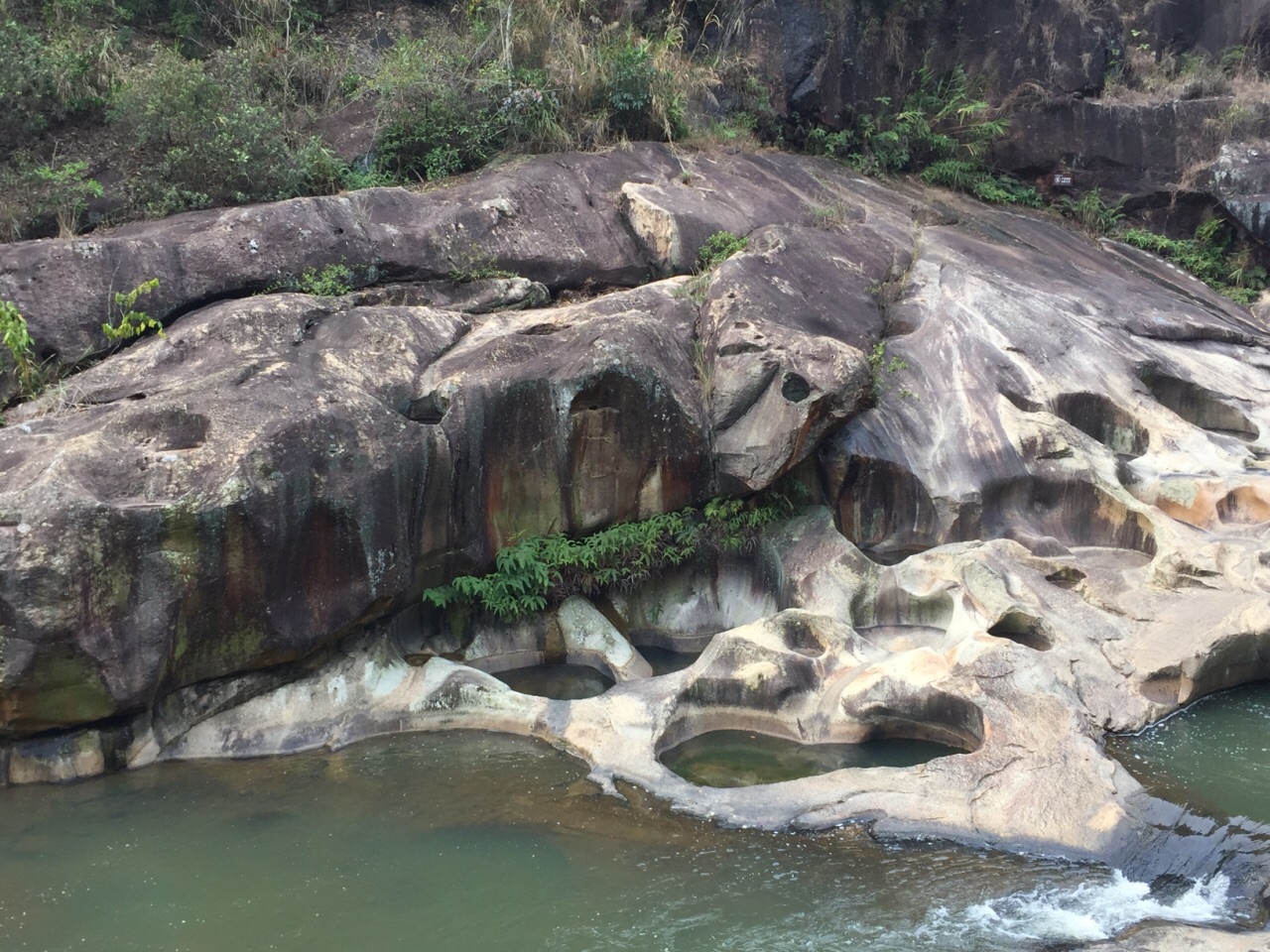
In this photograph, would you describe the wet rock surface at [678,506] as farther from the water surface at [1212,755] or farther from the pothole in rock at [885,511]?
the water surface at [1212,755]

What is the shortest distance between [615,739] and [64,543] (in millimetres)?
3738

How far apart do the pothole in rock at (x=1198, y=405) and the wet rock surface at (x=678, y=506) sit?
0.03m

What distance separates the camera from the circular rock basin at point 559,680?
8.74 meters

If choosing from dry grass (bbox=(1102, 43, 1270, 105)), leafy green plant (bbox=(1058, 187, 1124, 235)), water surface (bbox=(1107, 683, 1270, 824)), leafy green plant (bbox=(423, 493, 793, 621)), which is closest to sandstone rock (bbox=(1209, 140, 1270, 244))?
dry grass (bbox=(1102, 43, 1270, 105))

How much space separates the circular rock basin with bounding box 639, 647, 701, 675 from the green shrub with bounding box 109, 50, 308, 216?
5.91m

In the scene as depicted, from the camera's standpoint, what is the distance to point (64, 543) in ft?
22.5

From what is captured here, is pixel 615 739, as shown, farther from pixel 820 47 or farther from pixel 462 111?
pixel 820 47

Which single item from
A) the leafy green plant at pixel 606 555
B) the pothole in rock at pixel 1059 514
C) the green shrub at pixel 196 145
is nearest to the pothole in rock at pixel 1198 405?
the pothole in rock at pixel 1059 514

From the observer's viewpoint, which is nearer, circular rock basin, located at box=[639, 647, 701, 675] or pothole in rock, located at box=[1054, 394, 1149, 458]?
circular rock basin, located at box=[639, 647, 701, 675]

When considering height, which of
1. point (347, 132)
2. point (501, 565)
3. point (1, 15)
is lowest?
point (501, 565)

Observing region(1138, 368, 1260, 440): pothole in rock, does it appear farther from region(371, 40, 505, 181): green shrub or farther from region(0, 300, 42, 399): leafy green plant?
region(0, 300, 42, 399): leafy green plant

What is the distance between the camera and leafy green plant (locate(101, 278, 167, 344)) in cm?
857

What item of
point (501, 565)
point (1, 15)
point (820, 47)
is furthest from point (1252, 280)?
point (1, 15)

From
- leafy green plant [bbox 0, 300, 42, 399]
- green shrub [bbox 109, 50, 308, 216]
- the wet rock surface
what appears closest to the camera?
the wet rock surface
